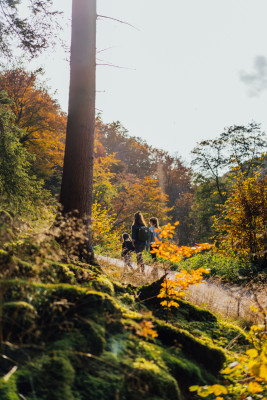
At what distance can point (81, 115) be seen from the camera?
5.45 m

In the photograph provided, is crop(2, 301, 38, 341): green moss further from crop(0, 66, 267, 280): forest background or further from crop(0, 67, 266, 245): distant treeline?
crop(0, 67, 266, 245): distant treeline

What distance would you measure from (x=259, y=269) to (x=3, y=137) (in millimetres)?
9400

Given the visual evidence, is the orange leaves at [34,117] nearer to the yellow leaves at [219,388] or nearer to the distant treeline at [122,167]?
the distant treeline at [122,167]

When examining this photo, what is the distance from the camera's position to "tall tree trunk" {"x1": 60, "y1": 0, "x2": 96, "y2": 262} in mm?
5328

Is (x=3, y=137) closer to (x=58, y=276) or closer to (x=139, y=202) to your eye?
(x=58, y=276)

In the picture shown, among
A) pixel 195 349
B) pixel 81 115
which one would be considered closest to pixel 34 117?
pixel 81 115

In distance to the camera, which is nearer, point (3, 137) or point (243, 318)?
point (243, 318)

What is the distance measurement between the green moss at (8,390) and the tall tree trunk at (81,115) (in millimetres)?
3473

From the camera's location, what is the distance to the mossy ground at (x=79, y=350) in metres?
1.88

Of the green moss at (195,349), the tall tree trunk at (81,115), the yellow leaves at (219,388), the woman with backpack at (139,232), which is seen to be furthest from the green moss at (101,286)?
the woman with backpack at (139,232)

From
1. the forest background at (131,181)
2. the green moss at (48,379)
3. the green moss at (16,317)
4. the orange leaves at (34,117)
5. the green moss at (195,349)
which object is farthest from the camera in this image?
the orange leaves at (34,117)

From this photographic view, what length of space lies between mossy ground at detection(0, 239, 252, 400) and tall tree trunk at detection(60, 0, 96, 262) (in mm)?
2368

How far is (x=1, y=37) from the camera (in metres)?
7.57

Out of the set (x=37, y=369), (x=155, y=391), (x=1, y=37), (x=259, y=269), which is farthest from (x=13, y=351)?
(x=259, y=269)
